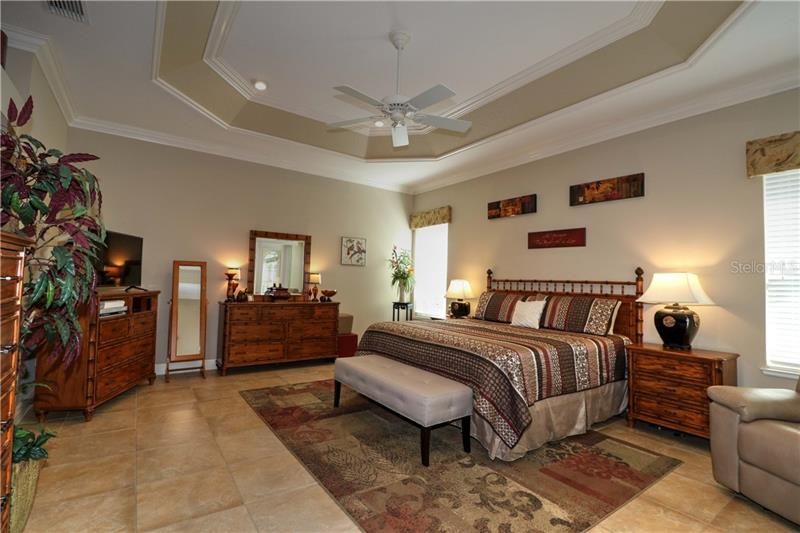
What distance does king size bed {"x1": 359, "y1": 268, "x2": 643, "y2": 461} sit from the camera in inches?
→ 110

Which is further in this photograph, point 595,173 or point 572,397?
point 595,173

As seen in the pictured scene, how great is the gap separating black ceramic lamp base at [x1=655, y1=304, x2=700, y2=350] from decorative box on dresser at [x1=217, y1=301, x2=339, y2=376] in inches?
158

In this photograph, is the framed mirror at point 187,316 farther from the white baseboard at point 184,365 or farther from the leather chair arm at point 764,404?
the leather chair arm at point 764,404

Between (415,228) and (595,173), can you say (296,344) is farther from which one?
(595,173)

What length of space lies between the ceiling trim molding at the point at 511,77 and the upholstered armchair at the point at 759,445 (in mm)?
2653

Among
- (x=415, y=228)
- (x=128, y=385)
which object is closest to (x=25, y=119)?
(x=128, y=385)

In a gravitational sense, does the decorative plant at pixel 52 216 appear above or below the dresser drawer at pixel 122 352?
above

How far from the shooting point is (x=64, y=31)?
298cm

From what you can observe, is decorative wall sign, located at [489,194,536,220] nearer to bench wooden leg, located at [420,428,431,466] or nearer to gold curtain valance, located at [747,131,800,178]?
gold curtain valance, located at [747,131,800,178]

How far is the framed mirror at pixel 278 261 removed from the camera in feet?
18.4

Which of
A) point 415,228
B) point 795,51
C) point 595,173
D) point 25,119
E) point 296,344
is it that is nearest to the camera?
point 25,119

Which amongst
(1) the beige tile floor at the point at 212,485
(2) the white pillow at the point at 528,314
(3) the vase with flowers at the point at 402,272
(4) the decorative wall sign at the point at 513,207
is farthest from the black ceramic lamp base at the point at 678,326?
(3) the vase with flowers at the point at 402,272

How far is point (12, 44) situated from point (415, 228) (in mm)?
5412

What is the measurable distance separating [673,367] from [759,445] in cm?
110
